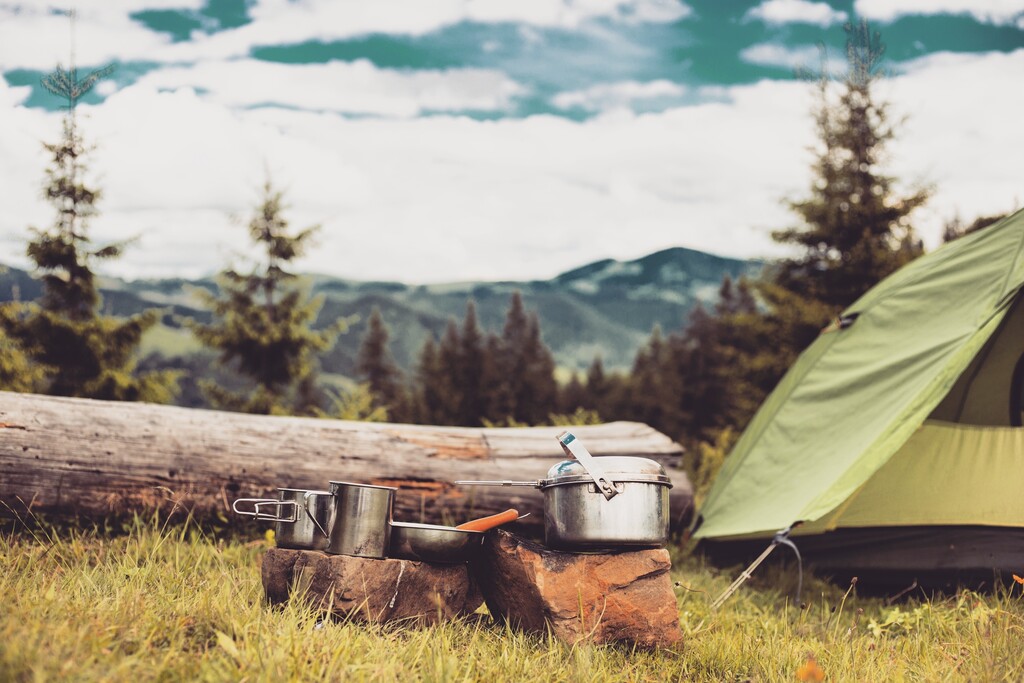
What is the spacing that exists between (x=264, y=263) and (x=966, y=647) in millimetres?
15237

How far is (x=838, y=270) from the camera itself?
15.8 m

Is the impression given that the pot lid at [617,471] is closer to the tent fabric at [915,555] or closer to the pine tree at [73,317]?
the tent fabric at [915,555]

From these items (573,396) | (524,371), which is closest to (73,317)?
(524,371)

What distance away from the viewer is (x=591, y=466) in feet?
11.7

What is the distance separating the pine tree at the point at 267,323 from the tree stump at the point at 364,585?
40.4ft

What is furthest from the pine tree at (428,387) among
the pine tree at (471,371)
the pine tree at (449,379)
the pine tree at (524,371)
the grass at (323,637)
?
the grass at (323,637)

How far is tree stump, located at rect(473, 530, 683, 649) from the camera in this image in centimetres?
356

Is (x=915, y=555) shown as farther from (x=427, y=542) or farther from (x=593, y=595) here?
(x=427, y=542)

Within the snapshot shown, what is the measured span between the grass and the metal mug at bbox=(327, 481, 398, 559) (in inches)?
13.1

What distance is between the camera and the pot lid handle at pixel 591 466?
3.52 m

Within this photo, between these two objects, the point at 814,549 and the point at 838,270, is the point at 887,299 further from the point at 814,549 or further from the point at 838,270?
the point at 838,270

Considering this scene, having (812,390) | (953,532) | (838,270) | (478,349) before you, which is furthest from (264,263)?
(478,349)

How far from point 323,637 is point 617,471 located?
56.4 inches

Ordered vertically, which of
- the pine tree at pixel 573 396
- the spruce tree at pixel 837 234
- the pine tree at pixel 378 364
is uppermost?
the spruce tree at pixel 837 234
